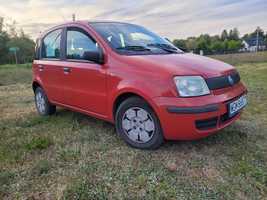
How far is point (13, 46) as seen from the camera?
111ft

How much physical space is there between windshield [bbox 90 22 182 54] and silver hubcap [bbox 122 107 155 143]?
761mm

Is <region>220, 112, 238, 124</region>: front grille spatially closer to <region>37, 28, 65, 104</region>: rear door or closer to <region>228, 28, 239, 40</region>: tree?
<region>37, 28, 65, 104</region>: rear door

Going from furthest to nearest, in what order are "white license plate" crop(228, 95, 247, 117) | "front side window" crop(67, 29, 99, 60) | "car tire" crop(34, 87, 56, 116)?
1. "car tire" crop(34, 87, 56, 116)
2. "front side window" crop(67, 29, 99, 60)
3. "white license plate" crop(228, 95, 247, 117)

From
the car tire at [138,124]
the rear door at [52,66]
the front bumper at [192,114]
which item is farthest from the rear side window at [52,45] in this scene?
the front bumper at [192,114]

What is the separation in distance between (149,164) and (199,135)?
60 centimetres

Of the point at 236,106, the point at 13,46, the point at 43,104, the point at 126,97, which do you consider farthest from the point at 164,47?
the point at 13,46

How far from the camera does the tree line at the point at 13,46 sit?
3341 cm

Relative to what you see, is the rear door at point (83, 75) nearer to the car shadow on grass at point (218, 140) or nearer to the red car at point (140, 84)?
the red car at point (140, 84)

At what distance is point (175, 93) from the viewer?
2709mm

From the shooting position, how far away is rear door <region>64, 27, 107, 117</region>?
11.1 feet

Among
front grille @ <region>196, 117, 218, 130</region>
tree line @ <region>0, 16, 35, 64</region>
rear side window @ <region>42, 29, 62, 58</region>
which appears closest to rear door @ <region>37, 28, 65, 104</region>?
rear side window @ <region>42, 29, 62, 58</region>

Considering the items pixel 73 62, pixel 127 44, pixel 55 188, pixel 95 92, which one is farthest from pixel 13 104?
pixel 55 188

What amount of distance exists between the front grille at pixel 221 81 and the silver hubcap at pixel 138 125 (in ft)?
2.42

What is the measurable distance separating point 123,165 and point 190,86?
106 centimetres
